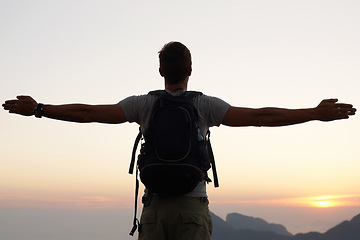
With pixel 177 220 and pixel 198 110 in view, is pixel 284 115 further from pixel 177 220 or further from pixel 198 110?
pixel 177 220

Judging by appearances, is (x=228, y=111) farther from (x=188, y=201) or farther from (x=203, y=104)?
(x=188, y=201)

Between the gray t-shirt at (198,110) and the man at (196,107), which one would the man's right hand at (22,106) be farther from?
the gray t-shirt at (198,110)

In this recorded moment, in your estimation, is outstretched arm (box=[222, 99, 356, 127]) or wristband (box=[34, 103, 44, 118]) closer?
outstretched arm (box=[222, 99, 356, 127])

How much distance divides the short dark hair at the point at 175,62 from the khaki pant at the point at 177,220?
164 centimetres

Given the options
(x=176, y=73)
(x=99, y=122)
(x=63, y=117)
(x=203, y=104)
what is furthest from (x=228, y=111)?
(x=63, y=117)

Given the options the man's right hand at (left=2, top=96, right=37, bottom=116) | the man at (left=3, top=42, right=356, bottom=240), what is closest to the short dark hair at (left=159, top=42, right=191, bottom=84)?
the man at (left=3, top=42, right=356, bottom=240)

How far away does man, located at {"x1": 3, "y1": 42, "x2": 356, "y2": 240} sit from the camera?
5.52m

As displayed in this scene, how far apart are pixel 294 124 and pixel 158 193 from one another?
209cm

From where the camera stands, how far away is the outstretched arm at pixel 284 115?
5.67 meters

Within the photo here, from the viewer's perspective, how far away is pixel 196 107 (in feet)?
18.5

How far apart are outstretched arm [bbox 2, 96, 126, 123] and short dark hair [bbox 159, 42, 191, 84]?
0.82m

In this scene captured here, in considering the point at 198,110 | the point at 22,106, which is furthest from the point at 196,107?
the point at 22,106

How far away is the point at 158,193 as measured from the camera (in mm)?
5598

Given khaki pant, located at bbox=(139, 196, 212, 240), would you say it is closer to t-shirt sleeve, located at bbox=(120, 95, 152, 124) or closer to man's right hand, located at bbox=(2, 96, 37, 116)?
t-shirt sleeve, located at bbox=(120, 95, 152, 124)
